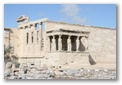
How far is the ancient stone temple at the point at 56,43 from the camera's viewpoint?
1398 centimetres

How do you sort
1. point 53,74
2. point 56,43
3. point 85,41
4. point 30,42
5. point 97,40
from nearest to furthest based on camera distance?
1. point 53,74
2. point 56,43
3. point 30,42
4. point 85,41
5. point 97,40

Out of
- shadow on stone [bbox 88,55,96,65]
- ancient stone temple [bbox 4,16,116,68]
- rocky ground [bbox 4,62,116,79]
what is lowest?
rocky ground [bbox 4,62,116,79]

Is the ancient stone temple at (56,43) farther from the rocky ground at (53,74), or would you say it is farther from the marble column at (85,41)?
the rocky ground at (53,74)

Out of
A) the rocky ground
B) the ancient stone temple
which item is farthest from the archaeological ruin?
the rocky ground

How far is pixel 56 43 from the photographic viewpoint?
1534 centimetres

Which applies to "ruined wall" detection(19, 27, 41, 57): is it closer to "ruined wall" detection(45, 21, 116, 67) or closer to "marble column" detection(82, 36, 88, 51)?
"ruined wall" detection(45, 21, 116, 67)

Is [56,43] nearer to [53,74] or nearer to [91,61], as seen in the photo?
[91,61]

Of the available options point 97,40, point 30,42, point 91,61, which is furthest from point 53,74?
point 97,40

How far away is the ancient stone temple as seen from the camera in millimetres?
13984

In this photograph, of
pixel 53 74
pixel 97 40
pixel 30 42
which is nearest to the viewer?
pixel 53 74

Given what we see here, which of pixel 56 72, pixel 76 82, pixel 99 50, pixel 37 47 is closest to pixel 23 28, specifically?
pixel 37 47

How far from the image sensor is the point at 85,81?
9266mm

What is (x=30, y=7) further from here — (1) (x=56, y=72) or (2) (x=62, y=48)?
(2) (x=62, y=48)

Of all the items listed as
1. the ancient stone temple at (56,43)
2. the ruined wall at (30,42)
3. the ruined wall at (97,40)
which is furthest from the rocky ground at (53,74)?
the ruined wall at (30,42)
